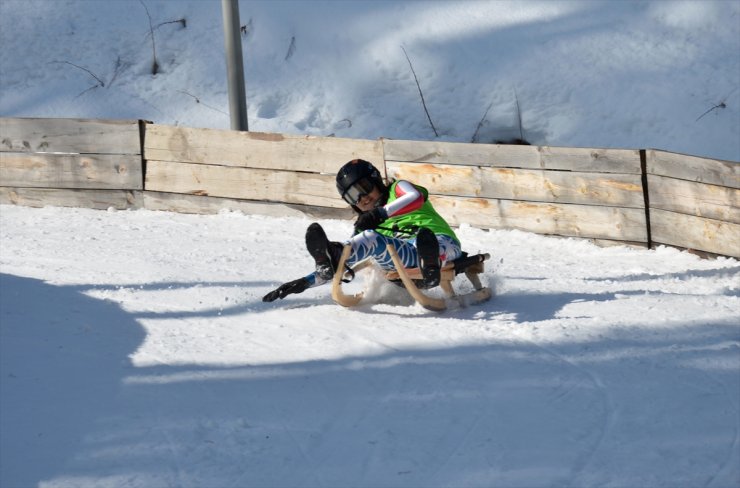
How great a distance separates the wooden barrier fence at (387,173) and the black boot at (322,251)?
2.60 metres

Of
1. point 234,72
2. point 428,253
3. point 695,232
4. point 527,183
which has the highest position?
point 234,72

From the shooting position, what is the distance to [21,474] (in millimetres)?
4105

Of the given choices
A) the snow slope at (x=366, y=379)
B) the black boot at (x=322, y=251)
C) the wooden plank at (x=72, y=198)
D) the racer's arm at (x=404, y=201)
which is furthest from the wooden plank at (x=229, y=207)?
the black boot at (x=322, y=251)

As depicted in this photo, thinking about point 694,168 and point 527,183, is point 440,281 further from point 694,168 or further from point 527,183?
point 694,168

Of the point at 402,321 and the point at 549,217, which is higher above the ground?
the point at 549,217

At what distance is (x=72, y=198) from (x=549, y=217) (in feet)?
14.1

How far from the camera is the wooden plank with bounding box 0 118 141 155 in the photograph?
29.8 feet

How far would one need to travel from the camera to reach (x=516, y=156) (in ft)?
26.4

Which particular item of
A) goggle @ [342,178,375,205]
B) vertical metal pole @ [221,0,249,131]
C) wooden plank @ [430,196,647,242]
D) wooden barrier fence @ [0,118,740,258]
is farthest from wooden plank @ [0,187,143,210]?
goggle @ [342,178,375,205]

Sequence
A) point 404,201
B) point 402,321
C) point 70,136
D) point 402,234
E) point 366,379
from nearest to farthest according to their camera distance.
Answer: point 366,379 < point 402,321 < point 404,201 < point 402,234 < point 70,136

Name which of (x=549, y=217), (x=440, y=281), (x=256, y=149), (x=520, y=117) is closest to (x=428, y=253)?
(x=440, y=281)

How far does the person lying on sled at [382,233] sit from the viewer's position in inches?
226

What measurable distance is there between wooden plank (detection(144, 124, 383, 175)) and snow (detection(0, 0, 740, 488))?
0.48 metres

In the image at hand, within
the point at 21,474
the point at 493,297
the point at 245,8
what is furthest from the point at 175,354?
the point at 245,8
